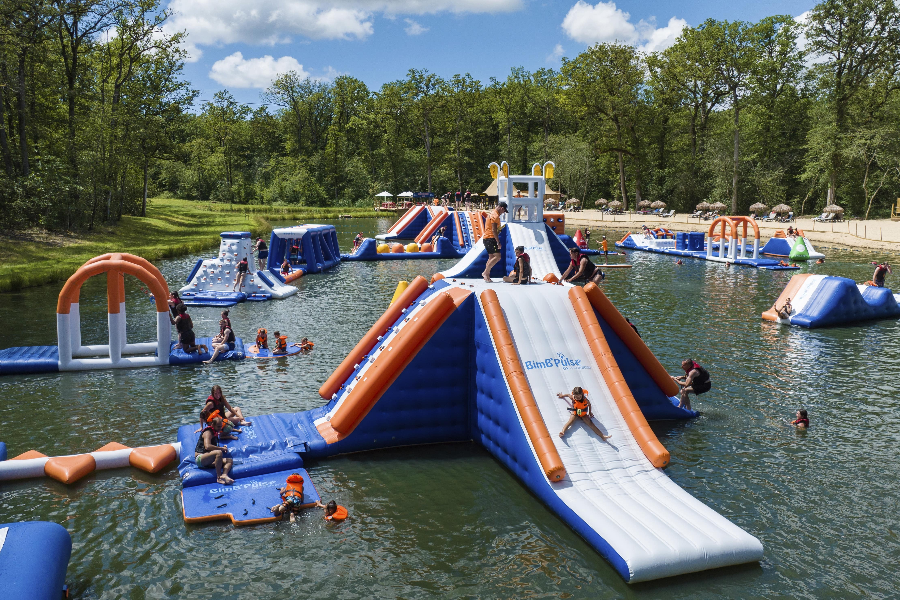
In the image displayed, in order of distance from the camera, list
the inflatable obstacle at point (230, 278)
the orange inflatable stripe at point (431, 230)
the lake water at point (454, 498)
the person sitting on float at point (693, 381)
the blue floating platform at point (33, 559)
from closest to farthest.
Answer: the blue floating platform at point (33, 559) < the lake water at point (454, 498) < the person sitting on float at point (693, 381) < the inflatable obstacle at point (230, 278) < the orange inflatable stripe at point (431, 230)

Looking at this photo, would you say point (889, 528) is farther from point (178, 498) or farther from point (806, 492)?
point (178, 498)

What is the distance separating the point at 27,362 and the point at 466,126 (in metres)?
85.4

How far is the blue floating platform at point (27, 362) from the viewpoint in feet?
55.9

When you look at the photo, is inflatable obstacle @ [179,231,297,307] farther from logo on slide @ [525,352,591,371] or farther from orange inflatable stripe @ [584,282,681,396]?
logo on slide @ [525,352,591,371]

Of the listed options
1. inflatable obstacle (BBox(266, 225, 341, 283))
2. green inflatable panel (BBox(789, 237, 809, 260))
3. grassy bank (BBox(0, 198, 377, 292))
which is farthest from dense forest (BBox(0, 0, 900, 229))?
green inflatable panel (BBox(789, 237, 809, 260))

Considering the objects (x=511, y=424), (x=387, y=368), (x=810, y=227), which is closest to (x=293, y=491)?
(x=387, y=368)

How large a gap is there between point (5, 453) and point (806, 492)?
1391cm

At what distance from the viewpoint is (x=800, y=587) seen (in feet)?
26.7

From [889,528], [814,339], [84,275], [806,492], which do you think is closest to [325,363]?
[84,275]

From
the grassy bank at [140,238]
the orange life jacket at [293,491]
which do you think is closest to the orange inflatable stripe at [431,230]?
the grassy bank at [140,238]

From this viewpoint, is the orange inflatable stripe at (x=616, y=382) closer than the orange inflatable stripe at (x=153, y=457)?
Yes

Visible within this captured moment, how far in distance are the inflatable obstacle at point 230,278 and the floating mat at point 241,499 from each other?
17.9 metres

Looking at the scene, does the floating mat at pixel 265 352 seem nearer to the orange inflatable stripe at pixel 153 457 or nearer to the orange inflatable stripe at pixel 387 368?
the orange inflatable stripe at pixel 153 457

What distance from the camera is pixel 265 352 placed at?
19.2 meters
